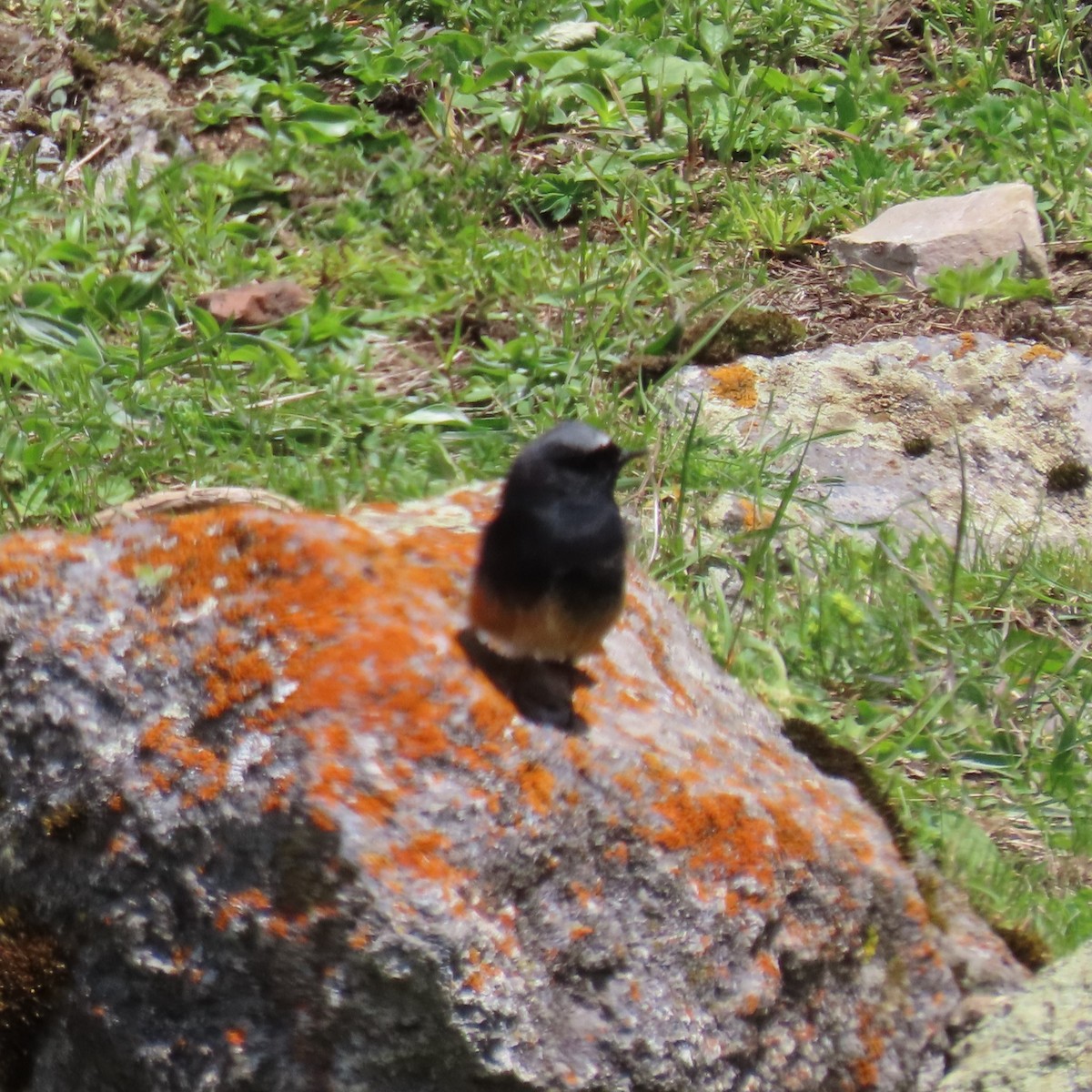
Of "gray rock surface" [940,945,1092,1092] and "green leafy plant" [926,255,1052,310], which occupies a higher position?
"gray rock surface" [940,945,1092,1092]

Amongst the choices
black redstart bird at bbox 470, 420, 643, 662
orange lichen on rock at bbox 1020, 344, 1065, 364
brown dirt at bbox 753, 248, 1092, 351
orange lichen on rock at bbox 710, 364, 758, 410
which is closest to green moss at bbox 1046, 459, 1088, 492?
orange lichen on rock at bbox 1020, 344, 1065, 364

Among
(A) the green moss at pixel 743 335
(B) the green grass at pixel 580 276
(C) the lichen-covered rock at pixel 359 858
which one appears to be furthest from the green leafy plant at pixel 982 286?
(C) the lichen-covered rock at pixel 359 858

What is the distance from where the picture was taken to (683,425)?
5848mm

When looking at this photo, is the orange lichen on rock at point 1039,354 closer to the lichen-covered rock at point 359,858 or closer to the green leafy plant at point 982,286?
the green leafy plant at point 982,286

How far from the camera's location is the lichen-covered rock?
2.81m

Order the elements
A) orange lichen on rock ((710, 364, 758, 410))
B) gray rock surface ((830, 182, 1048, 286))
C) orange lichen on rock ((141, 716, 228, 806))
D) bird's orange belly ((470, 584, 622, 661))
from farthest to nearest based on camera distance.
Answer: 1. gray rock surface ((830, 182, 1048, 286))
2. orange lichen on rock ((710, 364, 758, 410))
3. bird's orange belly ((470, 584, 622, 661))
4. orange lichen on rock ((141, 716, 228, 806))

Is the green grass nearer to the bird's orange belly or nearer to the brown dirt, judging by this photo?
the brown dirt

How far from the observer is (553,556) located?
3.23 meters

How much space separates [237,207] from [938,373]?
3.57m

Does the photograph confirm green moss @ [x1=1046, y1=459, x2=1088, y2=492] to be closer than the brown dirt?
Yes

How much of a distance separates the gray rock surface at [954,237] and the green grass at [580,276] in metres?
0.18

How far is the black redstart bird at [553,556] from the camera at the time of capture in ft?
10.5

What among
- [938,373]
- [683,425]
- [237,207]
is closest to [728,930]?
[683,425]

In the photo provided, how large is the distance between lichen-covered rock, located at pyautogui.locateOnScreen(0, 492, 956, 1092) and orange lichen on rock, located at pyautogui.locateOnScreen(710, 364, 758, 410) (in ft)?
9.78
